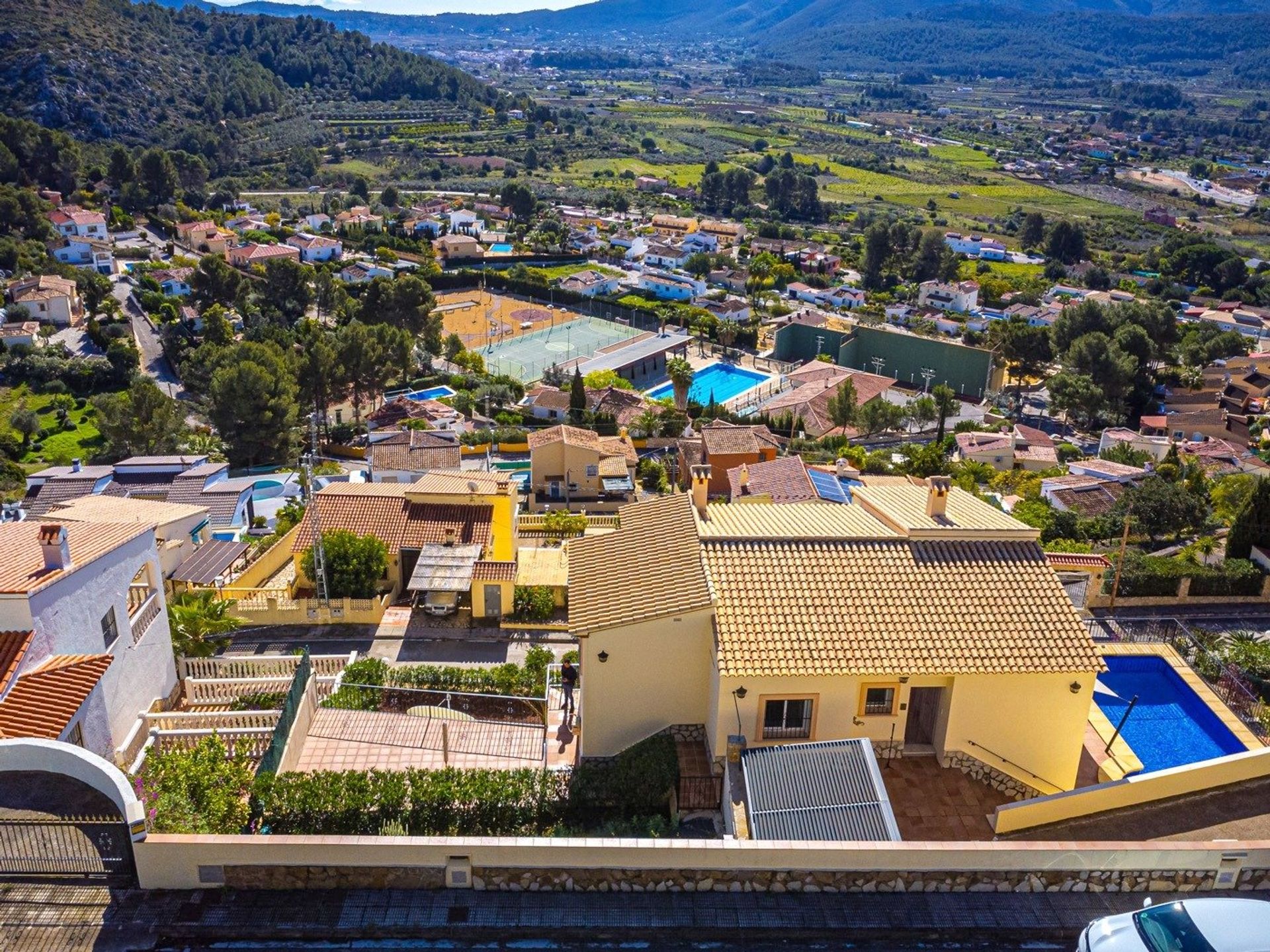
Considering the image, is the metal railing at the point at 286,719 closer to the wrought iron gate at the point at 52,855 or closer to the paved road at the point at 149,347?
the wrought iron gate at the point at 52,855

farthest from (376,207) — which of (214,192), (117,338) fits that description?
(117,338)

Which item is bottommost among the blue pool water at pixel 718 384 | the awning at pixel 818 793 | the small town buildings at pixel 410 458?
the blue pool water at pixel 718 384

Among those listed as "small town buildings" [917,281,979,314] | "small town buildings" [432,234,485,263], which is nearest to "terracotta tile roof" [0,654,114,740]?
"small town buildings" [432,234,485,263]

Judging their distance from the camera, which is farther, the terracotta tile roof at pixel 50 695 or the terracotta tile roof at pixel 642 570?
the terracotta tile roof at pixel 642 570

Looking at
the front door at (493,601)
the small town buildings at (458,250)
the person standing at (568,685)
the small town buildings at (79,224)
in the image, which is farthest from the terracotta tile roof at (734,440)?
the small town buildings at (79,224)

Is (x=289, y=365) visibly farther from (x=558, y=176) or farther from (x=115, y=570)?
(x=558, y=176)
